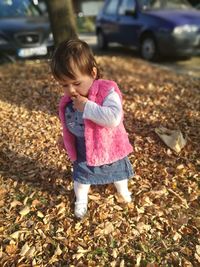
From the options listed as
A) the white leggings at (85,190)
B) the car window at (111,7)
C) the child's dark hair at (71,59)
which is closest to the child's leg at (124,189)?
the white leggings at (85,190)

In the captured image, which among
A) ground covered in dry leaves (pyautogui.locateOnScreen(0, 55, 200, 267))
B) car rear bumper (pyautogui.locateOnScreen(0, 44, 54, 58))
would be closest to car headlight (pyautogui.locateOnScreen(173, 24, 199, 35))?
car rear bumper (pyautogui.locateOnScreen(0, 44, 54, 58))

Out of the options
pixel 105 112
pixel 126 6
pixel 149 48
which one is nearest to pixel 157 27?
pixel 149 48

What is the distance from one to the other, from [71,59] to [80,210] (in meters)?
1.32

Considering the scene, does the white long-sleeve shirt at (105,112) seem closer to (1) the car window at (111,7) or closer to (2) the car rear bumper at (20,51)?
(2) the car rear bumper at (20,51)

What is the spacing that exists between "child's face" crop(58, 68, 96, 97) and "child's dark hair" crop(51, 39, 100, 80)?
3 cm

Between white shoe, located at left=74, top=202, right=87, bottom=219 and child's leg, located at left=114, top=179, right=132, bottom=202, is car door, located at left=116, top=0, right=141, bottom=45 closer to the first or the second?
child's leg, located at left=114, top=179, right=132, bottom=202

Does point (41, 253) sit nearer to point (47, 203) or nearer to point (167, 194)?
point (47, 203)

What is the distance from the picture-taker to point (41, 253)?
3.04 m

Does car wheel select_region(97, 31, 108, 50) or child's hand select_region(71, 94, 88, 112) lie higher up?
child's hand select_region(71, 94, 88, 112)

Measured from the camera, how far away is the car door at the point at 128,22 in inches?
400

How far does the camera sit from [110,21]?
11.3m

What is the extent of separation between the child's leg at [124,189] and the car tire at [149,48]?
21.8 feet

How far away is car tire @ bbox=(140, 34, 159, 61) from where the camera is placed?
31.8 feet

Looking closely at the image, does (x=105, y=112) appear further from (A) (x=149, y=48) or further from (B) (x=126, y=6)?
(B) (x=126, y=6)
